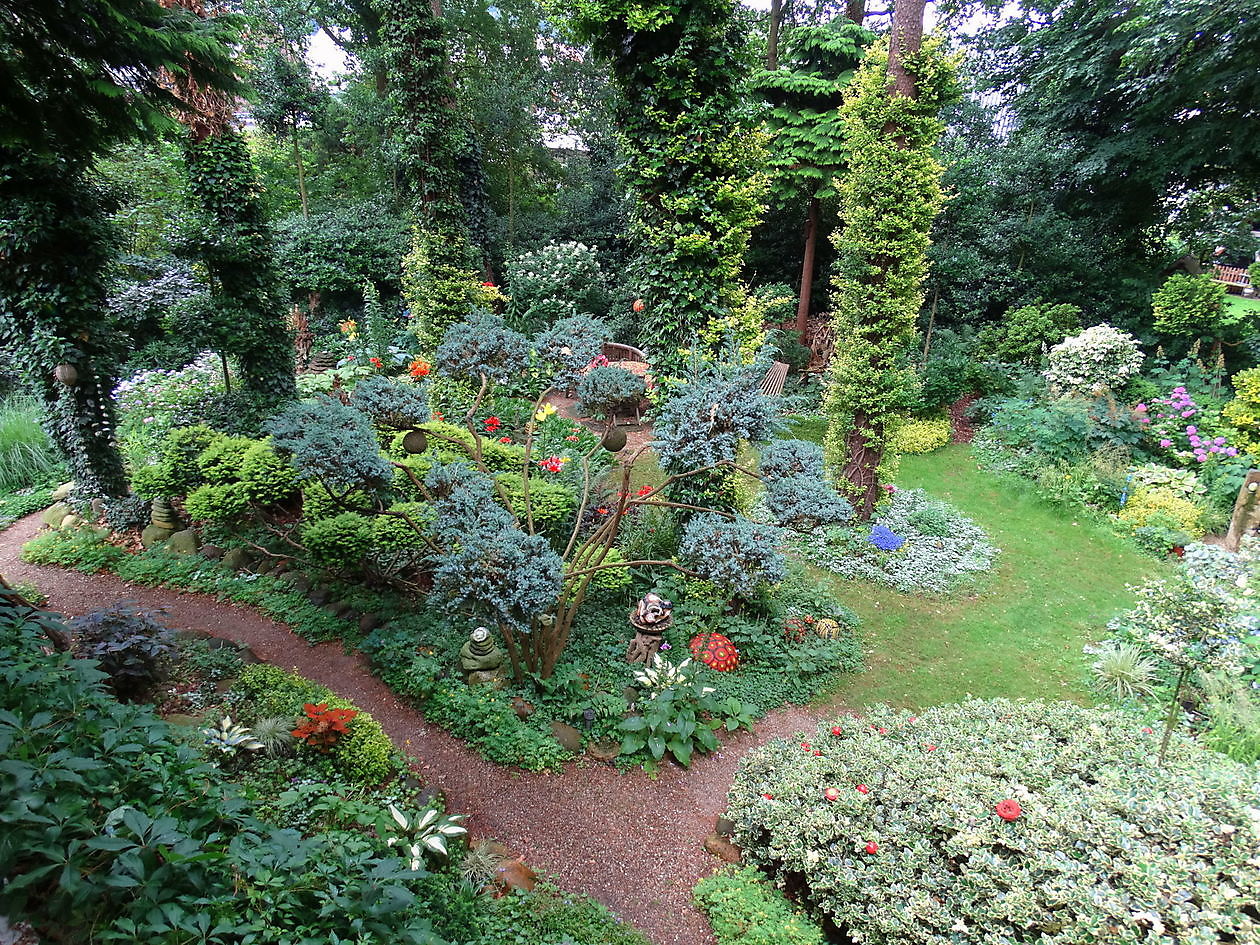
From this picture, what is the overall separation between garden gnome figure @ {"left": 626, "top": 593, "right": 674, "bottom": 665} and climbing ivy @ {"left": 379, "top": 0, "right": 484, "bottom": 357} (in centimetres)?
677

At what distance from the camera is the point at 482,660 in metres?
4.79

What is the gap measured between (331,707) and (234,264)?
5.83 m

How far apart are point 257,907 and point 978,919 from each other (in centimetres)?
307

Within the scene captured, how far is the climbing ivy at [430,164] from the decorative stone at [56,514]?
17.3 feet

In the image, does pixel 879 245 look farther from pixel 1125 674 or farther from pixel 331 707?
pixel 331 707

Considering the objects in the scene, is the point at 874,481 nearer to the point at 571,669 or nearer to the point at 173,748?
the point at 571,669

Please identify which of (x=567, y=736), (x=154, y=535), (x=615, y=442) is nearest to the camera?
(x=567, y=736)

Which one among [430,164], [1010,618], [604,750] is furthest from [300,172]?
[1010,618]

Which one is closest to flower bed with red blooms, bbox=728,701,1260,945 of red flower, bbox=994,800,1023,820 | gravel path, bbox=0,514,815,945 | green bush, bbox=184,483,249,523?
red flower, bbox=994,800,1023,820

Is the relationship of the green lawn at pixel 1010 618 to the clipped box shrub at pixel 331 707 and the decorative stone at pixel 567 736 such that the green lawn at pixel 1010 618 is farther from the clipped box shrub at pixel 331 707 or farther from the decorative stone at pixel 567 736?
the clipped box shrub at pixel 331 707

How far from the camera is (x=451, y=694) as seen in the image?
456 cm

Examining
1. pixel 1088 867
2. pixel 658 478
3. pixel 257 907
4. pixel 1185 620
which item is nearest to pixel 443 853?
pixel 257 907

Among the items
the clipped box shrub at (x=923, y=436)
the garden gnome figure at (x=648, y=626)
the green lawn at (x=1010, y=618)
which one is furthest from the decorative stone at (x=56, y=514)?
the clipped box shrub at (x=923, y=436)

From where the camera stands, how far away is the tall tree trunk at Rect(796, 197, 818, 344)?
12.3 meters
